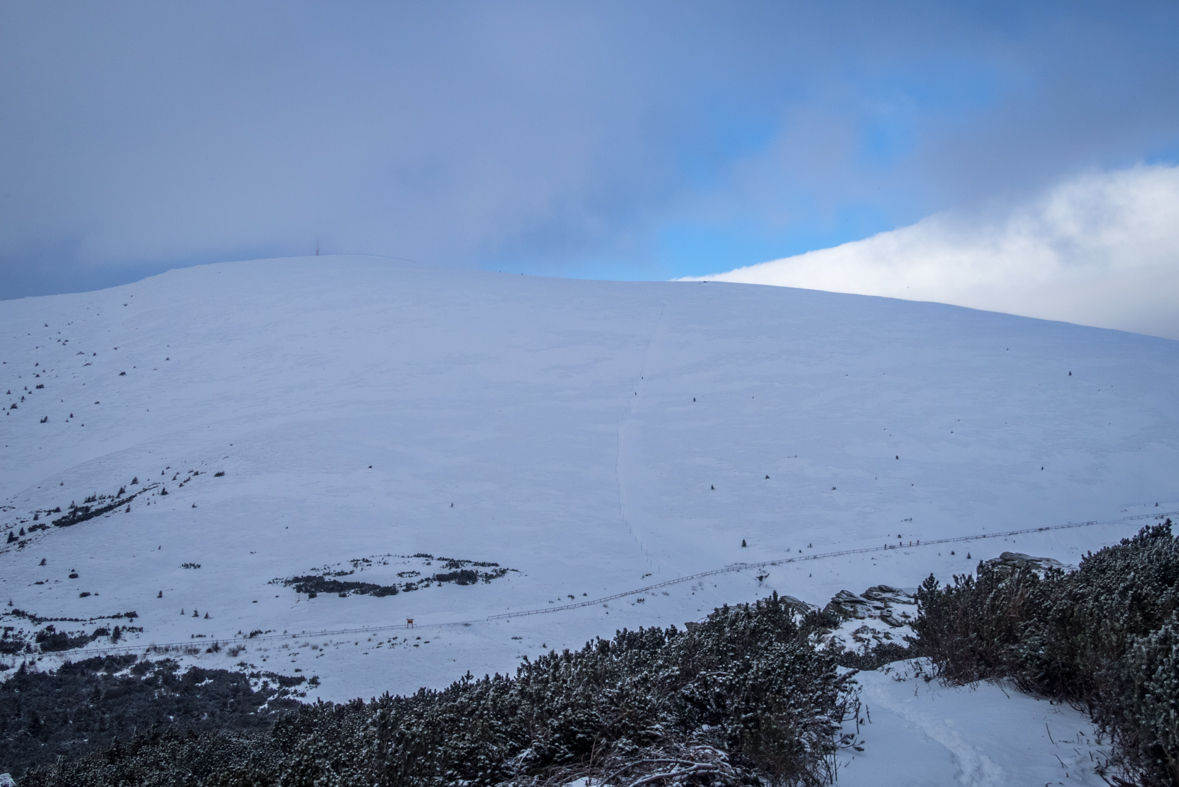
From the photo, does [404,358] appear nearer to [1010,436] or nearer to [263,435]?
[263,435]

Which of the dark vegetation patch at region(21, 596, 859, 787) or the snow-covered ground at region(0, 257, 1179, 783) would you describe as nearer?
the dark vegetation patch at region(21, 596, 859, 787)

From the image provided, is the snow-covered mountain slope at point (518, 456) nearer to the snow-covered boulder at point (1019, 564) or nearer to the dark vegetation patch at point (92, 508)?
the dark vegetation patch at point (92, 508)

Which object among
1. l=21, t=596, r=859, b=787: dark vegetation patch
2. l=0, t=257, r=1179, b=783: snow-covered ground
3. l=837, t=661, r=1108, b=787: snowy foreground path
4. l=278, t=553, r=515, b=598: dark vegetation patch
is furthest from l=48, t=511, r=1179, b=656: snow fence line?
l=837, t=661, r=1108, b=787: snowy foreground path

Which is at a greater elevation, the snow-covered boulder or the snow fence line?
the snow-covered boulder

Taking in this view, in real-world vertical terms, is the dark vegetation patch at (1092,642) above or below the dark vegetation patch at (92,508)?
above

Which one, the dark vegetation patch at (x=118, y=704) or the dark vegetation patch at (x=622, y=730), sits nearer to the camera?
the dark vegetation patch at (x=622, y=730)

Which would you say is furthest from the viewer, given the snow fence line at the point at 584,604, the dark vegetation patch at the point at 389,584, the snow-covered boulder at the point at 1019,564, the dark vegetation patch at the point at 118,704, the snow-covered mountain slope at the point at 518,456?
the dark vegetation patch at the point at 389,584

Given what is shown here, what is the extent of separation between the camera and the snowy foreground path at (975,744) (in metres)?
3.46

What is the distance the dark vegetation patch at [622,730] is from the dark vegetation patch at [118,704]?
22.1 ft

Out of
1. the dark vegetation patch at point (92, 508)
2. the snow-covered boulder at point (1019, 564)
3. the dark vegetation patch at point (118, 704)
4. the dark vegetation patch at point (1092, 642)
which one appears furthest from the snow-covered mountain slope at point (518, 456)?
the dark vegetation patch at point (1092, 642)

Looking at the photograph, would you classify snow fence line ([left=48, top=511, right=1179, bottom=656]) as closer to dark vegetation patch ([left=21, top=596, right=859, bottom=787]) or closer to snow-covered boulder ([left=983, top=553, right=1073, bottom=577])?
snow-covered boulder ([left=983, top=553, right=1073, bottom=577])

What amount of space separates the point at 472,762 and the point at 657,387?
113ft

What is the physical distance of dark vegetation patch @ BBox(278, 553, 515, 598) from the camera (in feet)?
66.6

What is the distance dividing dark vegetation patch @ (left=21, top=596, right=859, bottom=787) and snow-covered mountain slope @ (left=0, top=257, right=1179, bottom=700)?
1065cm
